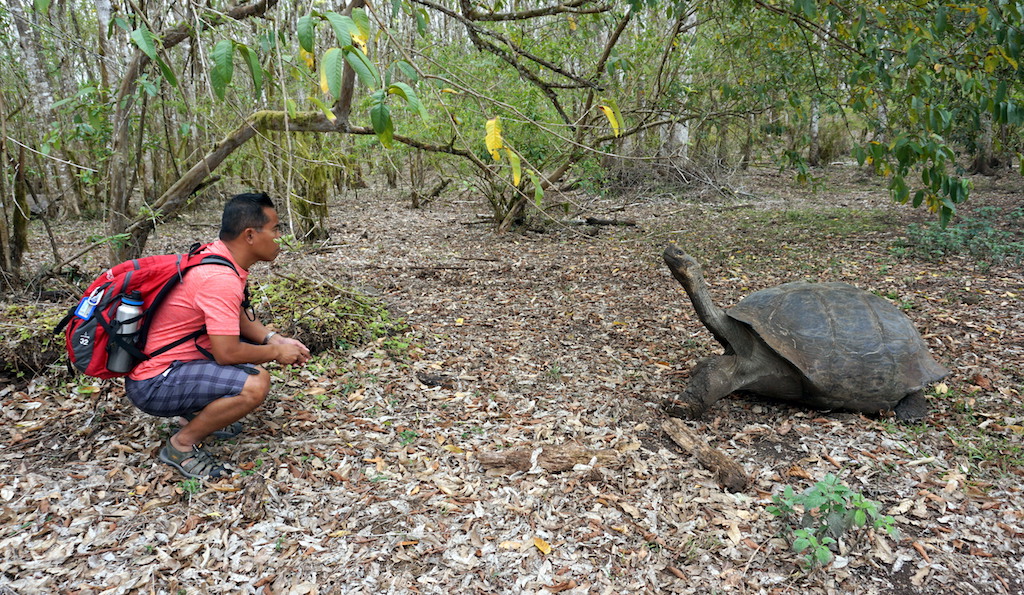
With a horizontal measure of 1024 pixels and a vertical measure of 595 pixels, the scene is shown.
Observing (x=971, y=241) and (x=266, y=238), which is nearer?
(x=266, y=238)

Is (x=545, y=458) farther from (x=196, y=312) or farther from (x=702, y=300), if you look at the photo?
(x=196, y=312)

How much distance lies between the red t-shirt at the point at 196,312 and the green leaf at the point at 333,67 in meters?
1.64

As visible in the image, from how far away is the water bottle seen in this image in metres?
2.72

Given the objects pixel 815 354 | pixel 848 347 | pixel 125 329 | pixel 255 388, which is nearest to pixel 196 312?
pixel 125 329

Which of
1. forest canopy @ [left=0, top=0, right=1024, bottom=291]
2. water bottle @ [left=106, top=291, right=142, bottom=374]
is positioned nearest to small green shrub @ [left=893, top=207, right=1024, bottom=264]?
forest canopy @ [left=0, top=0, right=1024, bottom=291]

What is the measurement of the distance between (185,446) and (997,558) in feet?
12.9

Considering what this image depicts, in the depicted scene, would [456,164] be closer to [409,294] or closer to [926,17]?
[409,294]

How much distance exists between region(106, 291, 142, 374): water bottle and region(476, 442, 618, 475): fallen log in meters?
1.89

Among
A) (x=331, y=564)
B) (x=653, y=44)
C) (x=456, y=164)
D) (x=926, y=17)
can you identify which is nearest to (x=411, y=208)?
(x=456, y=164)

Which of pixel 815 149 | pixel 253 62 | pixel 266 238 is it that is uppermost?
pixel 815 149

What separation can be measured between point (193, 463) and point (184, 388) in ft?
1.39

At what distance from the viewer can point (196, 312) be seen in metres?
2.85

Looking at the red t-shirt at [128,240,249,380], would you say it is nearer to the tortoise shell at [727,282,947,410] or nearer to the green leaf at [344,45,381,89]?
the green leaf at [344,45,381,89]

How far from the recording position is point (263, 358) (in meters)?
2.89
